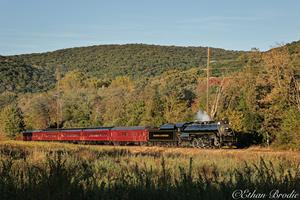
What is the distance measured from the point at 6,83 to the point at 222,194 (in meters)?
150

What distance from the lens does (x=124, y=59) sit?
173m

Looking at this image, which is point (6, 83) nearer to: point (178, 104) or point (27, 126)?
point (27, 126)

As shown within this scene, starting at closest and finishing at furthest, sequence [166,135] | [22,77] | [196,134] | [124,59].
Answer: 1. [196,134]
2. [166,135]
3. [22,77]
4. [124,59]

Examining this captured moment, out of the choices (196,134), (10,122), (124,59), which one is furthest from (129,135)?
(124,59)

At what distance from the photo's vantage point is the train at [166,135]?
40.6m

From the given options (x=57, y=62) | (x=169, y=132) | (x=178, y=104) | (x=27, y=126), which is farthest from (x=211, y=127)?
(x=57, y=62)

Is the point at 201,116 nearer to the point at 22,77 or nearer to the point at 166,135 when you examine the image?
the point at 166,135

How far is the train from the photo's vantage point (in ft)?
133

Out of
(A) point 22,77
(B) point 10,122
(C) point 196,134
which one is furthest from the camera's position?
(A) point 22,77

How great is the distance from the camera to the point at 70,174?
7254 millimetres

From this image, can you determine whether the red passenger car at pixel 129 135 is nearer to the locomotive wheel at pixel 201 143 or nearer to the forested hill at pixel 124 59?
the locomotive wheel at pixel 201 143

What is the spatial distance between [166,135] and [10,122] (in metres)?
44.0

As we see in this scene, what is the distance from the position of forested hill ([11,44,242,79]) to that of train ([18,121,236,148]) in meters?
95.0

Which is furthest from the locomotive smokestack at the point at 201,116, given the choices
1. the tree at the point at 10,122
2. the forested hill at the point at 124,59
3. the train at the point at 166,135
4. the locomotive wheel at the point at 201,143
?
the forested hill at the point at 124,59
